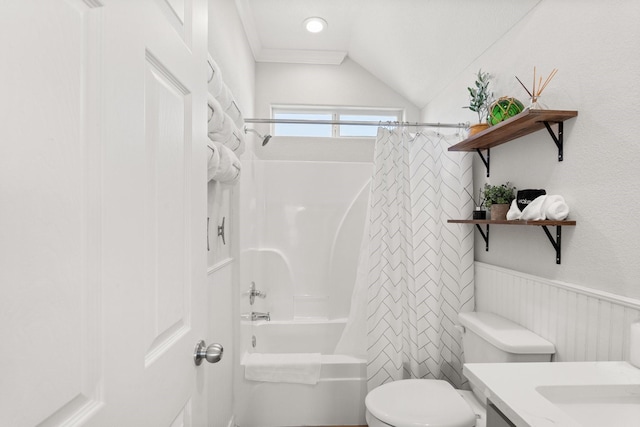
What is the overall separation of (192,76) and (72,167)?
0.48m

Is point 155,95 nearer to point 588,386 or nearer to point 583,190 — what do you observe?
point 588,386

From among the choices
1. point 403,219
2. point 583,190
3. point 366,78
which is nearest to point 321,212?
point 403,219

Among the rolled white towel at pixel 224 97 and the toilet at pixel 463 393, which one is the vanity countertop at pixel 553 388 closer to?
the toilet at pixel 463 393

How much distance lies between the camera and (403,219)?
1.93 metres

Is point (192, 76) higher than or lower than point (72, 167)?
higher

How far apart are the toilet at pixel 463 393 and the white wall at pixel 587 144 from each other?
29 centimetres

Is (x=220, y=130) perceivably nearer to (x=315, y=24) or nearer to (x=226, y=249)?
(x=226, y=249)

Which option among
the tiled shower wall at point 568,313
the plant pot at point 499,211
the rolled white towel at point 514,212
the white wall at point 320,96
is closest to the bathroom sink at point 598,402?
the tiled shower wall at point 568,313

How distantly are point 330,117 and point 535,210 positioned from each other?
219 cm

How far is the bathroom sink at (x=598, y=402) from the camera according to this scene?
0.79m

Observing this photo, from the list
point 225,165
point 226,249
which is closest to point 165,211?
point 225,165

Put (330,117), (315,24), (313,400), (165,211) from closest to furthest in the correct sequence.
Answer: (165,211) → (313,400) → (315,24) → (330,117)

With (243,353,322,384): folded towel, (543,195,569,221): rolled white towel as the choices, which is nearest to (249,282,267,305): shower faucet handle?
(243,353,322,384): folded towel

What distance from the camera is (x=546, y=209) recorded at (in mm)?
1296
